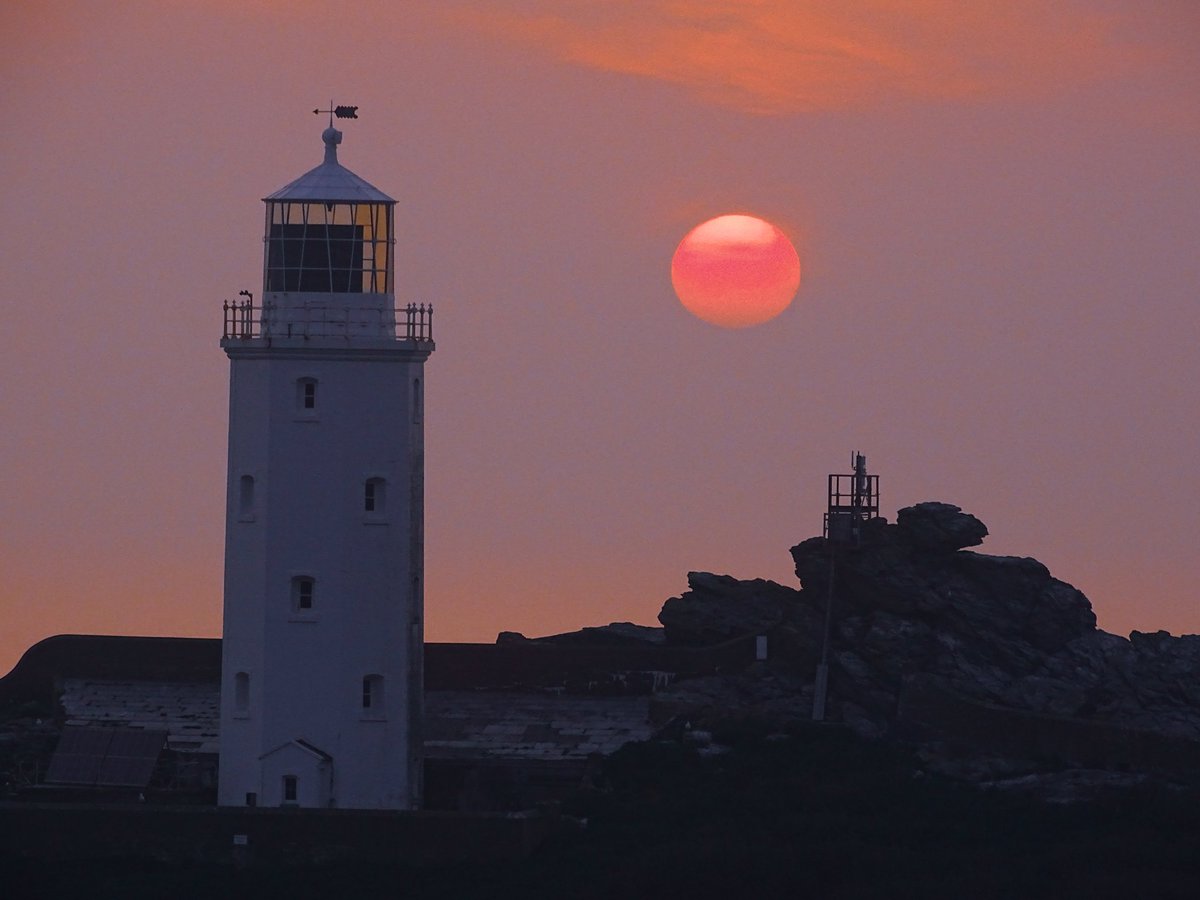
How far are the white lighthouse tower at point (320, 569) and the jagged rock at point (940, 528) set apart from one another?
32.7 feet

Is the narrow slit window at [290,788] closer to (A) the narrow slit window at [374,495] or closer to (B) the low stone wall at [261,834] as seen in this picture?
(B) the low stone wall at [261,834]

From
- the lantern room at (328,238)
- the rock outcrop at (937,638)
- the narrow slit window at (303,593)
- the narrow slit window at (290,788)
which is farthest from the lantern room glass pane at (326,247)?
the rock outcrop at (937,638)

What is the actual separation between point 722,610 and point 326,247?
34.7 ft

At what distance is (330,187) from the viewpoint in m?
58.8

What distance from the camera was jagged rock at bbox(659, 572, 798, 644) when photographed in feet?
212

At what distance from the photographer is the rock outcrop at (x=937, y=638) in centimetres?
6169

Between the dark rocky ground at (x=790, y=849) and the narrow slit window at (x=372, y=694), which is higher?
the narrow slit window at (x=372, y=694)

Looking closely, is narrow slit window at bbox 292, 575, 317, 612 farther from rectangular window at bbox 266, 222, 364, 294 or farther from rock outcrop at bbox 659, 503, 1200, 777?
rock outcrop at bbox 659, 503, 1200, 777

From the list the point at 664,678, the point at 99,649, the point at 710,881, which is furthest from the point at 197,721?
the point at 710,881

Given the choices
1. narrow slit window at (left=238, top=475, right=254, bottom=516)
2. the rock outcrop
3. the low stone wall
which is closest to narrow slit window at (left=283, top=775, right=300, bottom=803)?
the low stone wall

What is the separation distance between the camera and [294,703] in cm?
5712

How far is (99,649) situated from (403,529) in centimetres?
909

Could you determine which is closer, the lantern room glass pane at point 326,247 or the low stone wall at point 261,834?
the low stone wall at point 261,834

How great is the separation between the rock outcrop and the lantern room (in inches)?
349
